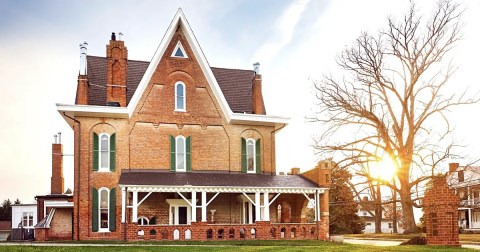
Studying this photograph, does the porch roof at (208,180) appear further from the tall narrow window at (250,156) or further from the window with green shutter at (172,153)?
the tall narrow window at (250,156)

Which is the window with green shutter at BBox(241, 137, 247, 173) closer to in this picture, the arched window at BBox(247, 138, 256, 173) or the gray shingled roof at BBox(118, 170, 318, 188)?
the arched window at BBox(247, 138, 256, 173)

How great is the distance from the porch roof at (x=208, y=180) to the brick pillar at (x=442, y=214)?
12.5m

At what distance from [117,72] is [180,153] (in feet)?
17.9

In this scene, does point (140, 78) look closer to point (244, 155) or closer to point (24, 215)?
point (244, 155)

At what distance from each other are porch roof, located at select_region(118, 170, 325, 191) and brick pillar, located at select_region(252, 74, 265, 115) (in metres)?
4.15

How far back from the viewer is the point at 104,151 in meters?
30.2

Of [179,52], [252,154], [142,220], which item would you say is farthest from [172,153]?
[179,52]

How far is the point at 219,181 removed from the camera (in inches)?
1169

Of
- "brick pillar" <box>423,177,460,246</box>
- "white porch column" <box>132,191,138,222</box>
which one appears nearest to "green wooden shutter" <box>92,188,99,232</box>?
"white porch column" <box>132,191,138,222</box>

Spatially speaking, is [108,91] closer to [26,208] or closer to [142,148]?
[142,148]

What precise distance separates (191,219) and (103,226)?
174 inches

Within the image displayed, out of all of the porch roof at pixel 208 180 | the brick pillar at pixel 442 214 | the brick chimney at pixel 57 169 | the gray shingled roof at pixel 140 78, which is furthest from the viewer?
the brick chimney at pixel 57 169

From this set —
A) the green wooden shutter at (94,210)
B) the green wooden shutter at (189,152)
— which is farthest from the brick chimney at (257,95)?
the green wooden shutter at (94,210)

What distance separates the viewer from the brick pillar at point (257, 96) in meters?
34.3
